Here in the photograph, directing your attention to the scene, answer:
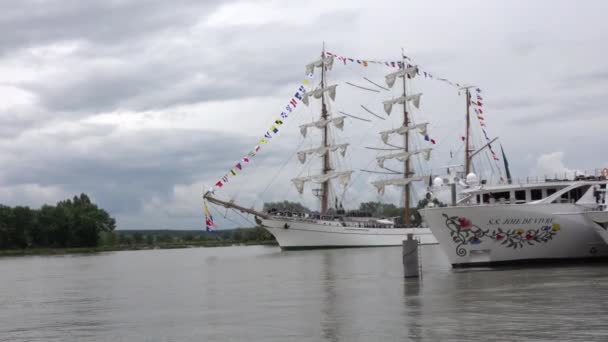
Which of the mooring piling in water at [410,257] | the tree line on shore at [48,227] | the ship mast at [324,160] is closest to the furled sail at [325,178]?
the ship mast at [324,160]

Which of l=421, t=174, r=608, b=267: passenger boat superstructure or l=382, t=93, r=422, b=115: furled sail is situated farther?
l=382, t=93, r=422, b=115: furled sail

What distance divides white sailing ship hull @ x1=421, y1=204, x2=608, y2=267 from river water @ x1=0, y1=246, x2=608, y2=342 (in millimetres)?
1464

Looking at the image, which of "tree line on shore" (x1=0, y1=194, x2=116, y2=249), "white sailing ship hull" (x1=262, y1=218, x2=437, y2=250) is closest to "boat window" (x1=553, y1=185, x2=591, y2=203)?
"white sailing ship hull" (x1=262, y1=218, x2=437, y2=250)

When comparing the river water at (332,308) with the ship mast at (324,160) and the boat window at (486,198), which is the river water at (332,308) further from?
the ship mast at (324,160)

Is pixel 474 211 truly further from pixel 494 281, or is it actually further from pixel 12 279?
pixel 12 279

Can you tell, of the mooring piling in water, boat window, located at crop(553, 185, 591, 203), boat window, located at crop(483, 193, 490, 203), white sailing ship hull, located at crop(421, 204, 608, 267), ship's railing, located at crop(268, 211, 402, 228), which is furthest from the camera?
ship's railing, located at crop(268, 211, 402, 228)

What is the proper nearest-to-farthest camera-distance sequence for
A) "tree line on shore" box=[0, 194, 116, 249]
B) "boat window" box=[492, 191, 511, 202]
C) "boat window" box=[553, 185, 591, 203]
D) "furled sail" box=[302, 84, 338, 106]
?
"boat window" box=[553, 185, 591, 203]
"boat window" box=[492, 191, 511, 202]
"furled sail" box=[302, 84, 338, 106]
"tree line on shore" box=[0, 194, 116, 249]

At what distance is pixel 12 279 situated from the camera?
51.8 metres

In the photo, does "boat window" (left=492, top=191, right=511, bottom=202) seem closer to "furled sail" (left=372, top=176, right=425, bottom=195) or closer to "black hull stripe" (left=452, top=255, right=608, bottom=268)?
"black hull stripe" (left=452, top=255, right=608, bottom=268)

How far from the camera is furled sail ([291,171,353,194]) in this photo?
328ft

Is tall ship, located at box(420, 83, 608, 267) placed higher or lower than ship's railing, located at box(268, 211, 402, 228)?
lower

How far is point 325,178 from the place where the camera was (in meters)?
99.8

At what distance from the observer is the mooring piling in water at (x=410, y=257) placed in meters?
33.9

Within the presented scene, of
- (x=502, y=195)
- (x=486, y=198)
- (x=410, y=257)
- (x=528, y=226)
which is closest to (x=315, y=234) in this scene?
(x=486, y=198)
